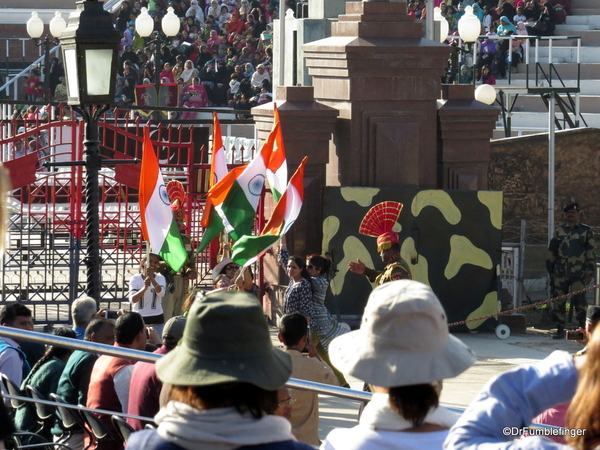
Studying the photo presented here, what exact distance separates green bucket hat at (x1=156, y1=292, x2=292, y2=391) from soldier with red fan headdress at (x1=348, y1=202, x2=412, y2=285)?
715cm

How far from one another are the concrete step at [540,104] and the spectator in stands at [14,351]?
2038cm

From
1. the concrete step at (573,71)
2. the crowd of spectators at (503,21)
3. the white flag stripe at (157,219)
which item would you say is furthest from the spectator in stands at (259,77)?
the white flag stripe at (157,219)

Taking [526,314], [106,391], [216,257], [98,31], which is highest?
[98,31]

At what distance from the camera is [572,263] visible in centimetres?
1398

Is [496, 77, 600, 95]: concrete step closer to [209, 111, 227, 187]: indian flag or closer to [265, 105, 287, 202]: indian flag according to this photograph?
[265, 105, 287, 202]: indian flag

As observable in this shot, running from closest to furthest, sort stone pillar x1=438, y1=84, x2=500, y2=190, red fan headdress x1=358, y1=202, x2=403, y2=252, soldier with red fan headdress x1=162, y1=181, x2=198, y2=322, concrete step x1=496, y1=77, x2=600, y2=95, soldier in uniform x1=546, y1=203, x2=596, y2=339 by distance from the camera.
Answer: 1. soldier with red fan headdress x1=162, y1=181, x2=198, y2=322
2. red fan headdress x1=358, y1=202, x2=403, y2=252
3. soldier in uniform x1=546, y1=203, x2=596, y2=339
4. stone pillar x1=438, y1=84, x2=500, y2=190
5. concrete step x1=496, y1=77, x2=600, y2=95

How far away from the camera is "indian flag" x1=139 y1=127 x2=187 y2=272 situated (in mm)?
10474

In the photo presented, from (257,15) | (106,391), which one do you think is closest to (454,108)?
(106,391)

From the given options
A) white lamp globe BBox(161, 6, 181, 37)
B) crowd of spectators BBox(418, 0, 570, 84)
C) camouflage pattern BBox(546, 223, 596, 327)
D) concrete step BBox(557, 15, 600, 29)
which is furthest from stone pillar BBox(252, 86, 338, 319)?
concrete step BBox(557, 15, 600, 29)

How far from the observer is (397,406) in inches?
126

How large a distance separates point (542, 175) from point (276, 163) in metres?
7.70

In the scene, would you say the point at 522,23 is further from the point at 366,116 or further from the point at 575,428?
the point at 575,428

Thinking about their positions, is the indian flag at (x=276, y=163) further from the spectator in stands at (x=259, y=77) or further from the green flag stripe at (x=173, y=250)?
the spectator in stands at (x=259, y=77)

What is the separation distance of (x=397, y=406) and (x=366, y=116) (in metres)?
11.0
